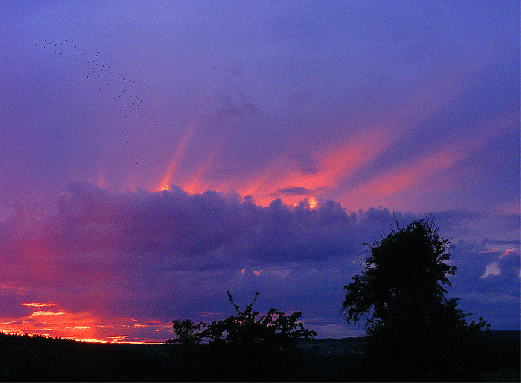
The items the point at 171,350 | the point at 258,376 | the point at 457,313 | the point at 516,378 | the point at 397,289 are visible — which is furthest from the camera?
the point at 397,289

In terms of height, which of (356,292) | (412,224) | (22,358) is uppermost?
→ (412,224)

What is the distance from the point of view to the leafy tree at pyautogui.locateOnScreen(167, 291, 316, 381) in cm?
2452

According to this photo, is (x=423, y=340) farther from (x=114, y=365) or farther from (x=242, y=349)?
(x=114, y=365)

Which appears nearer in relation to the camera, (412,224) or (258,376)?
(258,376)

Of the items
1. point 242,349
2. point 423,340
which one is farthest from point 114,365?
point 423,340

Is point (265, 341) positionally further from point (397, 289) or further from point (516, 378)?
point (397, 289)

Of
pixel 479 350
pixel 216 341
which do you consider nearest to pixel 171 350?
pixel 216 341

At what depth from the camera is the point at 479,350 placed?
24578mm

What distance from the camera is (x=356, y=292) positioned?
129 feet

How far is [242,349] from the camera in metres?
25.0

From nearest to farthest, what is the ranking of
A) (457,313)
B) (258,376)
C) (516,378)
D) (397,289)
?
(516,378), (258,376), (457,313), (397,289)

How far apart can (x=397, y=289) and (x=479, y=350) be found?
12.7 m

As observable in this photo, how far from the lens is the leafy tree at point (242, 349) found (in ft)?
80.4

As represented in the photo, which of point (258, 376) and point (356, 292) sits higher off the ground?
point (356, 292)
